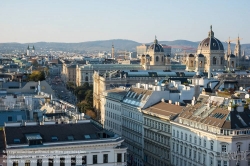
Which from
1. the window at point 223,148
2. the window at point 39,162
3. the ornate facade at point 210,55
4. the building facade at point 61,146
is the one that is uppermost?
the ornate facade at point 210,55

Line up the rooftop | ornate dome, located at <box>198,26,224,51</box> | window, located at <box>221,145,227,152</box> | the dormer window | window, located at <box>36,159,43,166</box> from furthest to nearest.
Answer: ornate dome, located at <box>198,26,224,51</box> < window, located at <box>221,145,227,152</box> < the rooftop < the dormer window < window, located at <box>36,159,43,166</box>

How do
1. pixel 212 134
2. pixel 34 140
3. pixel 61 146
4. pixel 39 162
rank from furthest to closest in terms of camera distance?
1. pixel 212 134
2. pixel 61 146
3. pixel 34 140
4. pixel 39 162

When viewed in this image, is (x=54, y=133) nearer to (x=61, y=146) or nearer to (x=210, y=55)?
(x=61, y=146)

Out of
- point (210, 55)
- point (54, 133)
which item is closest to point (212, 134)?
point (54, 133)

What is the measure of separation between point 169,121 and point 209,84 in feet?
81.5

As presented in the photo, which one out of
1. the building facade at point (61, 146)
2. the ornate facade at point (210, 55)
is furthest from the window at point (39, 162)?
Result: the ornate facade at point (210, 55)

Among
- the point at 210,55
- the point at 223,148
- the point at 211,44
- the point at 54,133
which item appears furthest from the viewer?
the point at 211,44

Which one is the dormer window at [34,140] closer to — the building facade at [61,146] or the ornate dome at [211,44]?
the building facade at [61,146]

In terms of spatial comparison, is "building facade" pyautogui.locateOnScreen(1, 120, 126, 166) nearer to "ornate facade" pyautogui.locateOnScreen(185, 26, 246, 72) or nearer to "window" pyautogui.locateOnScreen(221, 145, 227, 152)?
"window" pyautogui.locateOnScreen(221, 145, 227, 152)

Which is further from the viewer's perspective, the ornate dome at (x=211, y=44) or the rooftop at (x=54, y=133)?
the ornate dome at (x=211, y=44)

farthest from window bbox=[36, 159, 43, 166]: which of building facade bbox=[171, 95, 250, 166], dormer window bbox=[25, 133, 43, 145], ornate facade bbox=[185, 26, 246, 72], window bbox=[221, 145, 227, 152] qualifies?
ornate facade bbox=[185, 26, 246, 72]

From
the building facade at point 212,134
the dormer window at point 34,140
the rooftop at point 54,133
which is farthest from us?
the building facade at point 212,134

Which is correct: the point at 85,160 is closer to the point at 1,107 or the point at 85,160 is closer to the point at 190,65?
the point at 1,107

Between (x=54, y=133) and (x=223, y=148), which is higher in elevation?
(x=54, y=133)
